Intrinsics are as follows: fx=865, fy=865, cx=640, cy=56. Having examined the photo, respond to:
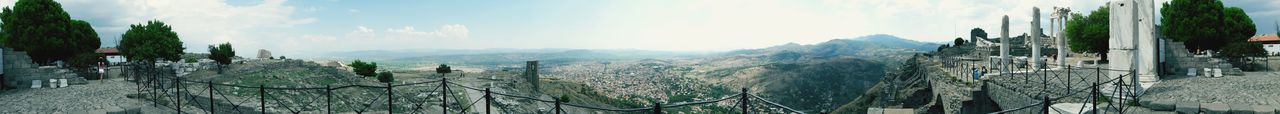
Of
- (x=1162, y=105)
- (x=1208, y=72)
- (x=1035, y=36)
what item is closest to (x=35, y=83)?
(x=1162, y=105)

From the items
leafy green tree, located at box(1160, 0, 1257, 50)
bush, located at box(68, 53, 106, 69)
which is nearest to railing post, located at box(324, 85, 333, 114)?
bush, located at box(68, 53, 106, 69)

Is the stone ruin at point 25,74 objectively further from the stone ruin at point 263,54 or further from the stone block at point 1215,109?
the stone ruin at point 263,54

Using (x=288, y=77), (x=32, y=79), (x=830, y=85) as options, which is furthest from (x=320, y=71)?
(x=830, y=85)

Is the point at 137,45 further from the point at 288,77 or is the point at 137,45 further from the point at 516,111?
the point at 516,111

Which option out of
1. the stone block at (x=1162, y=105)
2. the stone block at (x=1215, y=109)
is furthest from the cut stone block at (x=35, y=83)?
the stone block at (x=1215, y=109)

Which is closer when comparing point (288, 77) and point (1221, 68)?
point (1221, 68)

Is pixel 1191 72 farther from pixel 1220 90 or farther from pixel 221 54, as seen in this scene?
pixel 221 54
